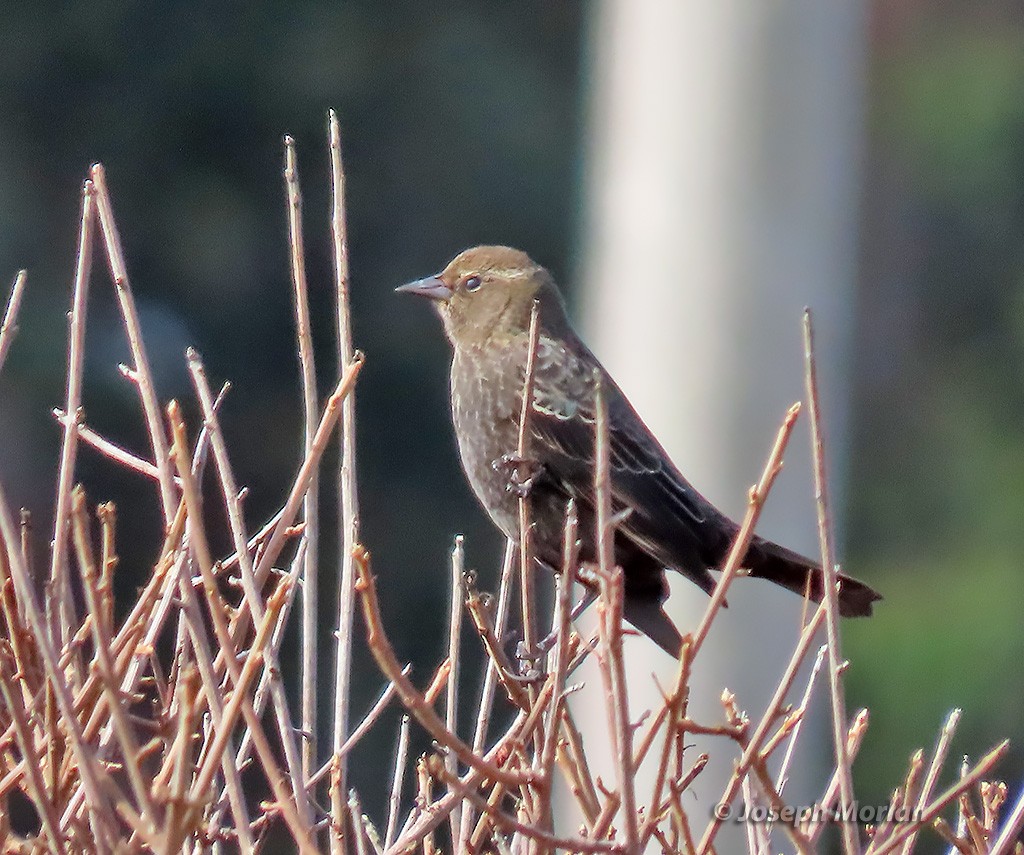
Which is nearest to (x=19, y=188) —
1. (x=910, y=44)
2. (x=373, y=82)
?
(x=373, y=82)

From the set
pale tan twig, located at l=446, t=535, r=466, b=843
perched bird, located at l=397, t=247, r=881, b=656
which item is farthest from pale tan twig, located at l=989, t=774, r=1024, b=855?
perched bird, located at l=397, t=247, r=881, b=656

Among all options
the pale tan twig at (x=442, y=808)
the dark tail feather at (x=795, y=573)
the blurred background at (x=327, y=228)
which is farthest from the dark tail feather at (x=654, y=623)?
the blurred background at (x=327, y=228)

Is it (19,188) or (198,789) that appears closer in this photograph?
(198,789)

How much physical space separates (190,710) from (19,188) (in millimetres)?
7254

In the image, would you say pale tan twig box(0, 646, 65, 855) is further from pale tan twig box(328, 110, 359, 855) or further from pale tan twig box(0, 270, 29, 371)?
pale tan twig box(0, 270, 29, 371)

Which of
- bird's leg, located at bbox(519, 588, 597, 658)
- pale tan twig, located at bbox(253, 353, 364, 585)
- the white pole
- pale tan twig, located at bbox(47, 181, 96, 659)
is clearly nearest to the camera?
pale tan twig, located at bbox(253, 353, 364, 585)

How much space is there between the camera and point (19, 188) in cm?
808

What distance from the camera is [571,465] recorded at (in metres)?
2.91

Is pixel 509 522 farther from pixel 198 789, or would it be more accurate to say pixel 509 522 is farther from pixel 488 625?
pixel 198 789

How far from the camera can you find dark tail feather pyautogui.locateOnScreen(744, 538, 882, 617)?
7.86 feet

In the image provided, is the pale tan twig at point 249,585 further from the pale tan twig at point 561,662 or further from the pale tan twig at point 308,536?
the pale tan twig at point 561,662

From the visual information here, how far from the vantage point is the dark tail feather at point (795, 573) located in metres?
2.40

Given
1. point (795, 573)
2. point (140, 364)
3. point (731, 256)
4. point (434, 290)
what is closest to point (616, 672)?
point (140, 364)

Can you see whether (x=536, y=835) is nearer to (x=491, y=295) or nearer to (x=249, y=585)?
(x=249, y=585)
